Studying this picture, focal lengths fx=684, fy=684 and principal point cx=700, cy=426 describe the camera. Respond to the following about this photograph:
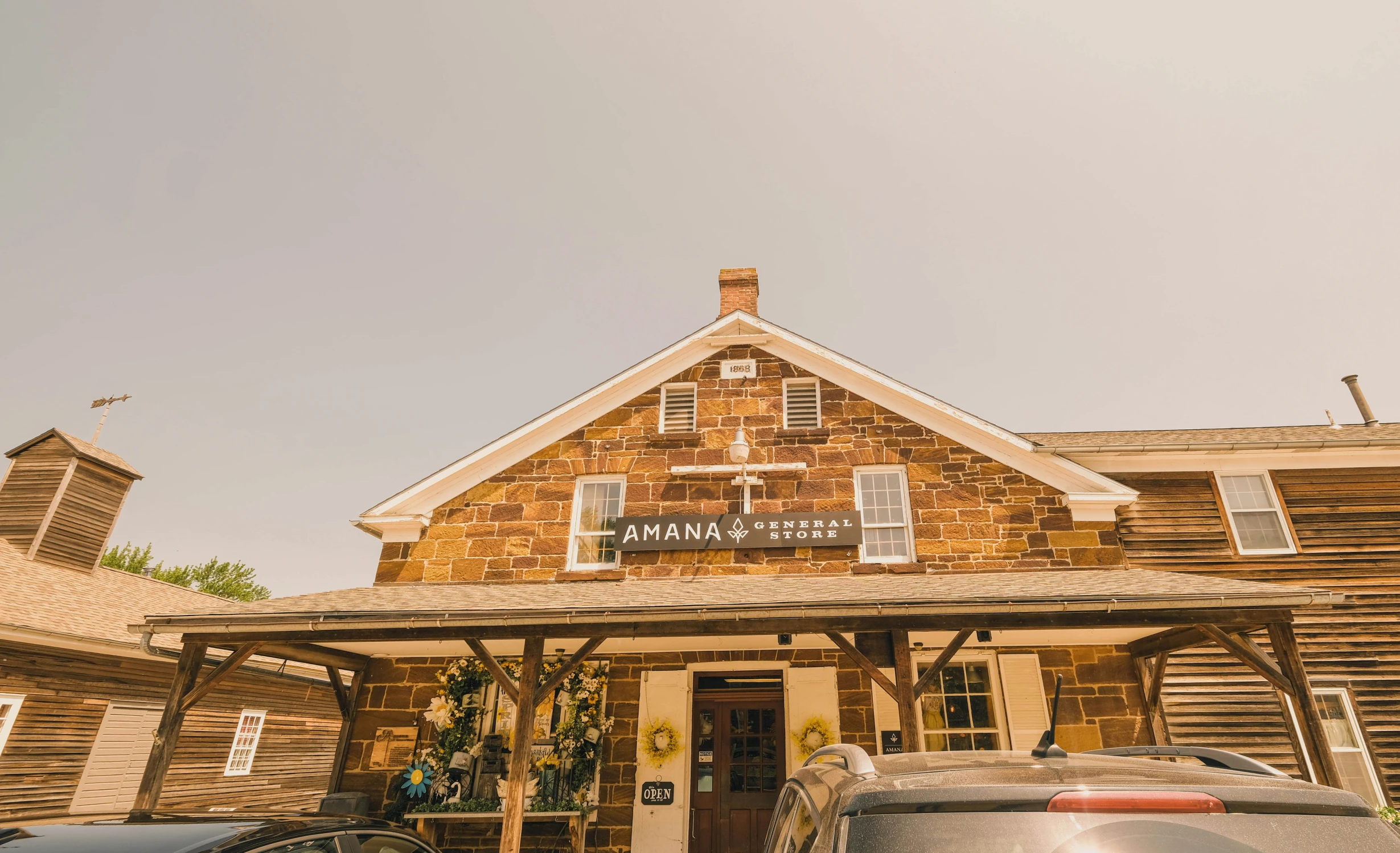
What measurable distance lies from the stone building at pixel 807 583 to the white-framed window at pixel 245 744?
8639 millimetres

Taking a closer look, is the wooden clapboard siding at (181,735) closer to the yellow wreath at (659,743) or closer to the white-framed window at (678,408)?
the yellow wreath at (659,743)

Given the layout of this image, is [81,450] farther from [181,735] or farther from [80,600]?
[181,735]

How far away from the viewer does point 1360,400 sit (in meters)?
13.6

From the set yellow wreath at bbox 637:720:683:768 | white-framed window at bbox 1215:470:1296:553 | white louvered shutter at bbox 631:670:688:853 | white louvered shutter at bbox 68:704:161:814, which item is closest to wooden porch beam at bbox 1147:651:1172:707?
white-framed window at bbox 1215:470:1296:553

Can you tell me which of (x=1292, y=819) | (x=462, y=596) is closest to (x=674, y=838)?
(x=462, y=596)

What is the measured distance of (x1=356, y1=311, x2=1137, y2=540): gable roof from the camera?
33.3 feet

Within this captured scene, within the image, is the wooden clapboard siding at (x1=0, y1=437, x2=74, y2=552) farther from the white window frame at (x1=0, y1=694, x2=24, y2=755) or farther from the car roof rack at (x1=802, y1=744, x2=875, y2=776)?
the car roof rack at (x1=802, y1=744, x2=875, y2=776)

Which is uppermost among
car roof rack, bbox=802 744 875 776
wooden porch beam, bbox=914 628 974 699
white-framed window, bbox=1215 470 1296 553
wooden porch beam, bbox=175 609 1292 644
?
white-framed window, bbox=1215 470 1296 553

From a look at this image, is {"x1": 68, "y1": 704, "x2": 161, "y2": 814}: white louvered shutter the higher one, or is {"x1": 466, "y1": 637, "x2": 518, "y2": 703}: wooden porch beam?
{"x1": 466, "y1": 637, "x2": 518, "y2": 703}: wooden porch beam

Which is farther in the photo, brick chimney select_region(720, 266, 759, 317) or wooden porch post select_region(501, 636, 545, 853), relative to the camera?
brick chimney select_region(720, 266, 759, 317)

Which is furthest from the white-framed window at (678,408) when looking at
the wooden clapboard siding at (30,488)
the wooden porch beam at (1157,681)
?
the wooden clapboard siding at (30,488)

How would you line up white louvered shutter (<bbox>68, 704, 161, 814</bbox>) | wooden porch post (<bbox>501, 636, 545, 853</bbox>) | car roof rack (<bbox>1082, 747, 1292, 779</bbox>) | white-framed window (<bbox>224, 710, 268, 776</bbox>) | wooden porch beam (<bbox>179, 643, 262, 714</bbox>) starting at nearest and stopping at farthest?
1. car roof rack (<bbox>1082, 747, 1292, 779</bbox>)
2. wooden porch post (<bbox>501, 636, 545, 853</bbox>)
3. wooden porch beam (<bbox>179, 643, 262, 714</bbox>)
4. white louvered shutter (<bbox>68, 704, 161, 814</bbox>)
5. white-framed window (<bbox>224, 710, 268, 776</bbox>)

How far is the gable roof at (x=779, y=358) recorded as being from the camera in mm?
10156

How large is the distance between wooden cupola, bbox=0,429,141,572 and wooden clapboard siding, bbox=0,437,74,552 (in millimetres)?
14
